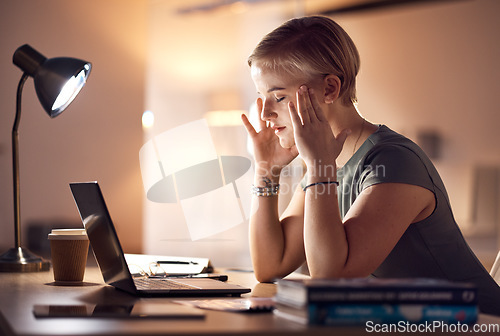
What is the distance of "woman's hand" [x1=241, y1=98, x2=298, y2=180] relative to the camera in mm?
1685

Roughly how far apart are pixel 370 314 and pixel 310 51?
84cm

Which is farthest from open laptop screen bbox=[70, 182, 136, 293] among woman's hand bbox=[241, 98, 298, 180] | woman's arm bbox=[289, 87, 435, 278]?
woman's hand bbox=[241, 98, 298, 180]

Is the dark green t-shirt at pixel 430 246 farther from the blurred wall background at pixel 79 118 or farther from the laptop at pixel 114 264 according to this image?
the blurred wall background at pixel 79 118

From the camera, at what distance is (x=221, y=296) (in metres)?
1.06

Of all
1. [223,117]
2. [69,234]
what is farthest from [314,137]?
[223,117]

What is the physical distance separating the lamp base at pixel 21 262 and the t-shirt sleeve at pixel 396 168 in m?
0.87

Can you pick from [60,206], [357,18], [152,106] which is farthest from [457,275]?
[357,18]

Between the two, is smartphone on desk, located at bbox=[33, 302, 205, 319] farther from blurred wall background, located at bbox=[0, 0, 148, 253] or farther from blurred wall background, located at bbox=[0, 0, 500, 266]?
blurred wall background, located at bbox=[0, 0, 500, 266]

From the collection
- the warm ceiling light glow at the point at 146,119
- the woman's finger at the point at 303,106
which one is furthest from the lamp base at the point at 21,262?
the warm ceiling light glow at the point at 146,119

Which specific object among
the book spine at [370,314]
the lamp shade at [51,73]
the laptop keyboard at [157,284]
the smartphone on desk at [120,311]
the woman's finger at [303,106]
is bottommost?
the laptop keyboard at [157,284]

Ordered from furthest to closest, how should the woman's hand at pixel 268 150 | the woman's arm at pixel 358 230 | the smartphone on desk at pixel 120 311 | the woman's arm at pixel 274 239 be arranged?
the woman's hand at pixel 268 150 < the woman's arm at pixel 274 239 < the woman's arm at pixel 358 230 < the smartphone on desk at pixel 120 311

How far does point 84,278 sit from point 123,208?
250 cm

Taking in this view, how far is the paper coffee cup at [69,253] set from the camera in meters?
1.31

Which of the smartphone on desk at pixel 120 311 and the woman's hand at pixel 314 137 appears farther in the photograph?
the woman's hand at pixel 314 137
